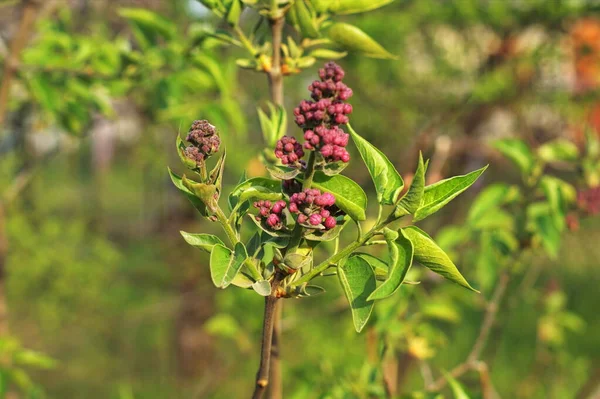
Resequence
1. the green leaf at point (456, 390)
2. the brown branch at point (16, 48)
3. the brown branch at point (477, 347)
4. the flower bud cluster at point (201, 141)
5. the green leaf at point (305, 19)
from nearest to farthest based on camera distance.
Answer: the flower bud cluster at point (201, 141) < the green leaf at point (305, 19) < the green leaf at point (456, 390) < the brown branch at point (477, 347) < the brown branch at point (16, 48)

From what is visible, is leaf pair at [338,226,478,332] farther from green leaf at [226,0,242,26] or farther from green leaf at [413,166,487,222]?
green leaf at [226,0,242,26]

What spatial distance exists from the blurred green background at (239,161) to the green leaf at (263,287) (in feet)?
2.56

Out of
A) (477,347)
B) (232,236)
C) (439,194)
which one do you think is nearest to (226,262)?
(232,236)

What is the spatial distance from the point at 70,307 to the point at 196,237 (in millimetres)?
4610

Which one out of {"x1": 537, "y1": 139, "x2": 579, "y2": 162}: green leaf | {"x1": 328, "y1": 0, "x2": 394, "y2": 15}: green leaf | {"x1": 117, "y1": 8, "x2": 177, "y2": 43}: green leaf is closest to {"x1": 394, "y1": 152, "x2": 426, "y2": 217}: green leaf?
{"x1": 328, "y1": 0, "x2": 394, "y2": 15}: green leaf

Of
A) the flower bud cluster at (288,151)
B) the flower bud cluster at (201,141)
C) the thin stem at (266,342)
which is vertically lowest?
the thin stem at (266,342)

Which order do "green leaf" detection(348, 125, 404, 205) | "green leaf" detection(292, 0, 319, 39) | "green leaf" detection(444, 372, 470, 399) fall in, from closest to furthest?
"green leaf" detection(348, 125, 404, 205) < "green leaf" detection(292, 0, 319, 39) < "green leaf" detection(444, 372, 470, 399)

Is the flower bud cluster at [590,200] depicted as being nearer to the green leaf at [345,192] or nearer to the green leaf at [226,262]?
the green leaf at [345,192]

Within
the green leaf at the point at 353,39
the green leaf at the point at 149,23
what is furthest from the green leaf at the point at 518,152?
the green leaf at the point at 149,23

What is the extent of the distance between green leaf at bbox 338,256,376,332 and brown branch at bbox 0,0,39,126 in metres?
1.56

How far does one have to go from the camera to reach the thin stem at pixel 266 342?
0.75 m

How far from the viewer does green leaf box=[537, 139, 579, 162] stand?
1.71m

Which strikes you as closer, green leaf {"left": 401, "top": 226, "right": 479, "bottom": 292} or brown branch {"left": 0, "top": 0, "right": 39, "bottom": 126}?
green leaf {"left": 401, "top": 226, "right": 479, "bottom": 292}

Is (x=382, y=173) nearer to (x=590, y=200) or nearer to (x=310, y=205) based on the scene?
(x=310, y=205)
